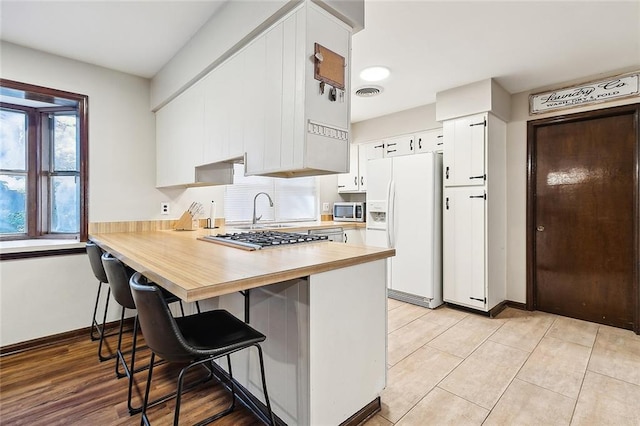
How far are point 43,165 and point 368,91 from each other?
3347 mm

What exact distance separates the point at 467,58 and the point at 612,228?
85.6 inches

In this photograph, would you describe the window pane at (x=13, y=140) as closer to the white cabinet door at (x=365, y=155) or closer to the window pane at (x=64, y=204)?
the window pane at (x=64, y=204)

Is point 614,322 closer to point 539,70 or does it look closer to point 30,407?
point 539,70

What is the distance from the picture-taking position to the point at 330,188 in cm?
512

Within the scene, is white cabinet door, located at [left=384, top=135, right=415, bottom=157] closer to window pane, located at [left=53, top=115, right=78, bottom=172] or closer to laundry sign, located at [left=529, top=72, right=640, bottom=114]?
laundry sign, located at [left=529, top=72, right=640, bottom=114]

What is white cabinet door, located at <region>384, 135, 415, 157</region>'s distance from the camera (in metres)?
4.13

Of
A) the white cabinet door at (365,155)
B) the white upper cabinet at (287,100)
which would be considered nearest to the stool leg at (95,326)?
the white upper cabinet at (287,100)

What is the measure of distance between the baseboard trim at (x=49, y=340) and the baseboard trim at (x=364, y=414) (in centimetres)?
238

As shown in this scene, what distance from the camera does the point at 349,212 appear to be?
15.3 feet

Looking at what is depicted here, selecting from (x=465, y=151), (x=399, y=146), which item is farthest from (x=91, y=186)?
(x=465, y=151)

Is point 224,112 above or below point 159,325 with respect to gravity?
above

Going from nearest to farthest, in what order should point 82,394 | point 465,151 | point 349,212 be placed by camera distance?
point 82,394 < point 465,151 < point 349,212

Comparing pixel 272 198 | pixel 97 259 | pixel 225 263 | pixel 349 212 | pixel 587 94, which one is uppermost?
pixel 587 94

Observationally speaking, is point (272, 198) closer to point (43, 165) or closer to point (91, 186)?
point (91, 186)
